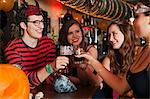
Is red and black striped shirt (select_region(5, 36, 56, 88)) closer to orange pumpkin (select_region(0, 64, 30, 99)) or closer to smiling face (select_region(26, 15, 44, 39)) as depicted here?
smiling face (select_region(26, 15, 44, 39))

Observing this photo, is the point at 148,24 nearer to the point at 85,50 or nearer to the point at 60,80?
the point at 85,50

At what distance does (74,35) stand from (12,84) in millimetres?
433

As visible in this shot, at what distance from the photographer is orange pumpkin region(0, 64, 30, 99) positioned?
1.34 metres

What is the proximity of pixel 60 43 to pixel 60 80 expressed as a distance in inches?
7.9

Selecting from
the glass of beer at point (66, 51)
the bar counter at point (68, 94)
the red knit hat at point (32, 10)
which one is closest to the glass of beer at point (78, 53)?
the glass of beer at point (66, 51)

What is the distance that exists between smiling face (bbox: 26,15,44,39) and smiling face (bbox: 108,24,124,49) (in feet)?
1.26

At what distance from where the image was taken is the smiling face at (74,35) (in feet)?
5.16

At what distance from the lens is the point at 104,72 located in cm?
155

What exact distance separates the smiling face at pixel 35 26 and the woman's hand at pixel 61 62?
0.58 ft

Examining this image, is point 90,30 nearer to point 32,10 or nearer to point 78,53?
point 78,53

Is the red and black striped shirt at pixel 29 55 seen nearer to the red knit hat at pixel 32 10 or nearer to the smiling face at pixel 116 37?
the red knit hat at pixel 32 10

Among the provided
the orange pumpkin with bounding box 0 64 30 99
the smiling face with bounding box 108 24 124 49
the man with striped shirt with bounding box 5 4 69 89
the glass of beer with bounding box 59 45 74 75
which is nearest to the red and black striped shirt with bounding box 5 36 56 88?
the man with striped shirt with bounding box 5 4 69 89

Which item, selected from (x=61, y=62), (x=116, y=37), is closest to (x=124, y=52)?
(x=116, y=37)

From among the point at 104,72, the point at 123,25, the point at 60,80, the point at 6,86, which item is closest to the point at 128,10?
the point at 123,25
